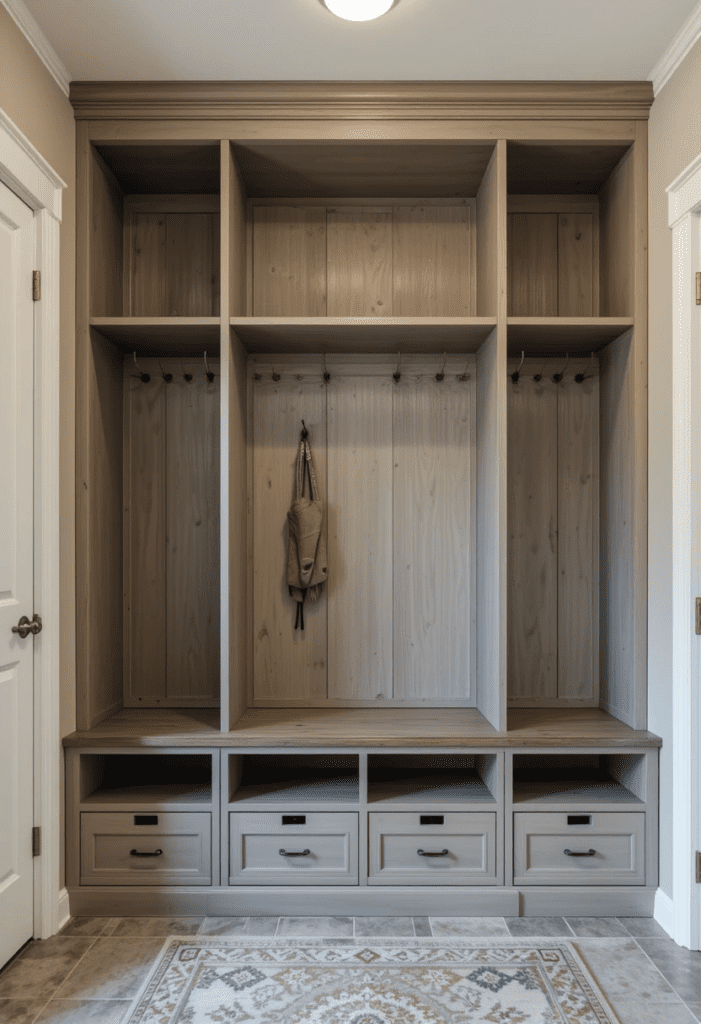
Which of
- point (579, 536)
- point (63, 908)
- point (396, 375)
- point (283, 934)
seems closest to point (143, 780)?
point (63, 908)

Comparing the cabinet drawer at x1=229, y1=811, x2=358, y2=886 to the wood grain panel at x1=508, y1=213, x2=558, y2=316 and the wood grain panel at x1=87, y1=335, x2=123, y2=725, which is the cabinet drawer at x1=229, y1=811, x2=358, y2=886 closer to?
the wood grain panel at x1=87, y1=335, x2=123, y2=725

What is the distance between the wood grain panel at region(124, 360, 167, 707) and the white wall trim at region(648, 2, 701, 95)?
211 centimetres

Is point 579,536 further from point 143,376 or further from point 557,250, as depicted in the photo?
point 143,376

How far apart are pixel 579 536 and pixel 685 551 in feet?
2.40

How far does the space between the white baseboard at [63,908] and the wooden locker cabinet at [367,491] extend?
0.04 m

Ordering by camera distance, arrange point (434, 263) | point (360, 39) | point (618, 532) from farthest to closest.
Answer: point (434, 263)
point (618, 532)
point (360, 39)

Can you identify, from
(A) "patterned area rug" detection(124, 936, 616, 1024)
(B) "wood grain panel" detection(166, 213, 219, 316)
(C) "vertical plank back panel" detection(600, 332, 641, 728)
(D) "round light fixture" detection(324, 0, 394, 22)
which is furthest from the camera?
(B) "wood grain panel" detection(166, 213, 219, 316)

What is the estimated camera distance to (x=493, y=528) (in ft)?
9.12

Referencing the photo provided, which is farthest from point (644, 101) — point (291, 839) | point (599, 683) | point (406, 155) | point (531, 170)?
point (291, 839)

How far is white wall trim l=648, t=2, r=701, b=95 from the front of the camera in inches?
91.4

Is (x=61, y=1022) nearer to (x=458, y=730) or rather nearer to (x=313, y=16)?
(x=458, y=730)

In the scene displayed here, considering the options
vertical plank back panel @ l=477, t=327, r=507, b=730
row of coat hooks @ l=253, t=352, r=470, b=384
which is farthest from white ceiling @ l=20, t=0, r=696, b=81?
row of coat hooks @ l=253, t=352, r=470, b=384

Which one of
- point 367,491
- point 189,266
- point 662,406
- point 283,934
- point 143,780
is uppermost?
point 189,266

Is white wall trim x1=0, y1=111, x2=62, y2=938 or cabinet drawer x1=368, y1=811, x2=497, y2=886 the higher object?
white wall trim x1=0, y1=111, x2=62, y2=938
